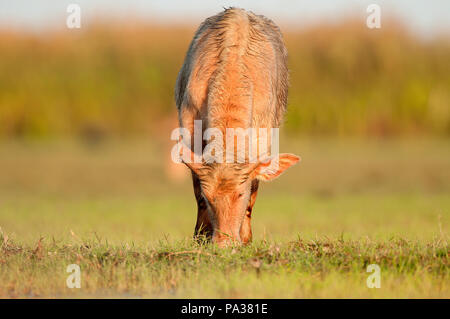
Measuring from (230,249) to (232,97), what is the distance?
1644 mm

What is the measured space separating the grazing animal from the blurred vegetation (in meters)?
19.8

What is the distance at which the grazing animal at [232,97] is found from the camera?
778 centimetres

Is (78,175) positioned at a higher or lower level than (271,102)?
lower

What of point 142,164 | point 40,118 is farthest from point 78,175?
point 40,118

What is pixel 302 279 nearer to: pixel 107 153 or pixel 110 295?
pixel 110 295

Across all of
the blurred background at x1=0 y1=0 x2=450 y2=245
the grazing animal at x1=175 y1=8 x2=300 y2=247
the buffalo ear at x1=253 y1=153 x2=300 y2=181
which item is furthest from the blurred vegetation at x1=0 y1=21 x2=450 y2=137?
the buffalo ear at x1=253 y1=153 x2=300 y2=181

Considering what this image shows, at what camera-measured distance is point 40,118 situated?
31453mm

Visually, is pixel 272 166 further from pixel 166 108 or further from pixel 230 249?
pixel 166 108

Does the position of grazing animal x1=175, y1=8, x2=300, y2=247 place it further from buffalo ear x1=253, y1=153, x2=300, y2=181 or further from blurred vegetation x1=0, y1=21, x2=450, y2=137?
blurred vegetation x1=0, y1=21, x2=450, y2=137

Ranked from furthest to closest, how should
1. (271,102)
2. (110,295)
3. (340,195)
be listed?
(340,195) → (271,102) → (110,295)
